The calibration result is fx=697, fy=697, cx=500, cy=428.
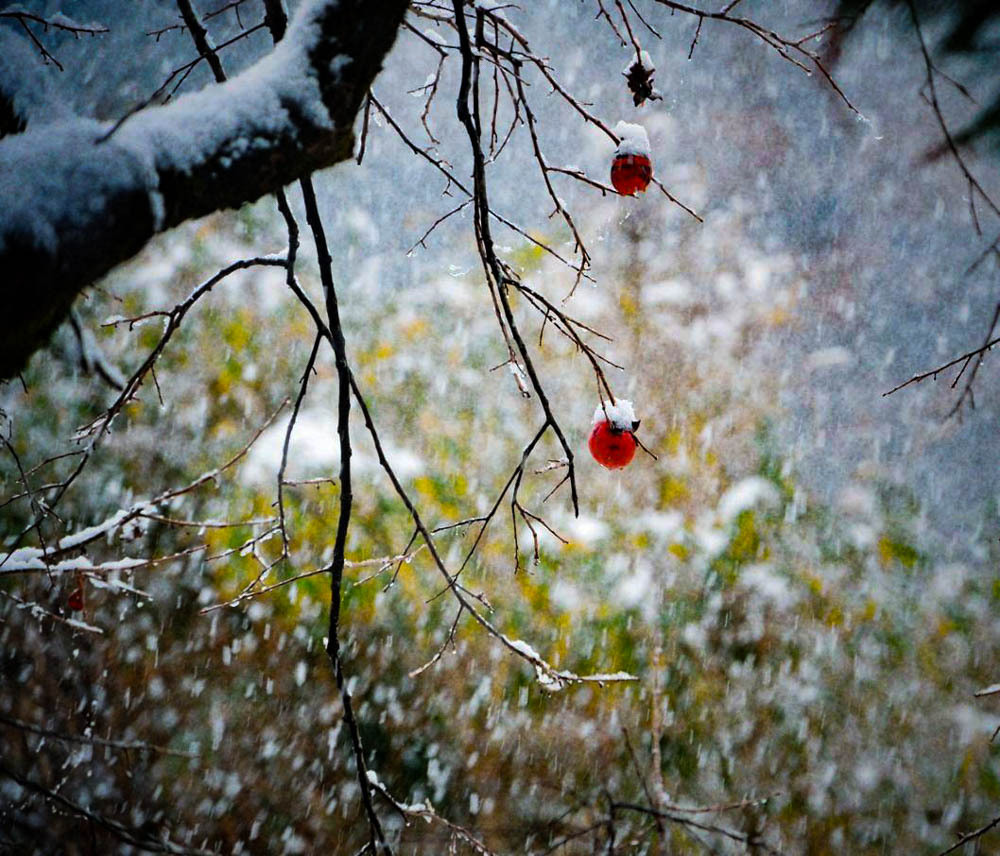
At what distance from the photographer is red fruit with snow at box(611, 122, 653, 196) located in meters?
1.54

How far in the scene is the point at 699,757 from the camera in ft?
12.9

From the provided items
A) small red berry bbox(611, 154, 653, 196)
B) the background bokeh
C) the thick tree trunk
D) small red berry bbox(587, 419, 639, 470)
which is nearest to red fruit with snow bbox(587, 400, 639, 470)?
small red berry bbox(587, 419, 639, 470)

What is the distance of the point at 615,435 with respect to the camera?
150 centimetres

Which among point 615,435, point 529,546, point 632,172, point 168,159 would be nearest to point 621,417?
point 615,435

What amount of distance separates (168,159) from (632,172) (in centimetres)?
110

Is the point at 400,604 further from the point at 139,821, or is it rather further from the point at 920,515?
the point at 920,515

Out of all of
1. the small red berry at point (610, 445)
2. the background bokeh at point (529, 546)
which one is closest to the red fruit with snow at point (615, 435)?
the small red berry at point (610, 445)

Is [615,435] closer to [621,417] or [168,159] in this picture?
[621,417]

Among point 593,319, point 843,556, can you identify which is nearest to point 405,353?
point 593,319

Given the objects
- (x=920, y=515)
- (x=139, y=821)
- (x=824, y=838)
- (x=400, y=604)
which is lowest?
(x=139, y=821)

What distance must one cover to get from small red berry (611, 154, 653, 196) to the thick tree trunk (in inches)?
32.5

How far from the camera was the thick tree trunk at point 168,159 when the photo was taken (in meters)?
0.61

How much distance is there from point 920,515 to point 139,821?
525 cm

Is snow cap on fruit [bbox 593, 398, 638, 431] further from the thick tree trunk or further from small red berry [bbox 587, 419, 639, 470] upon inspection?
the thick tree trunk
